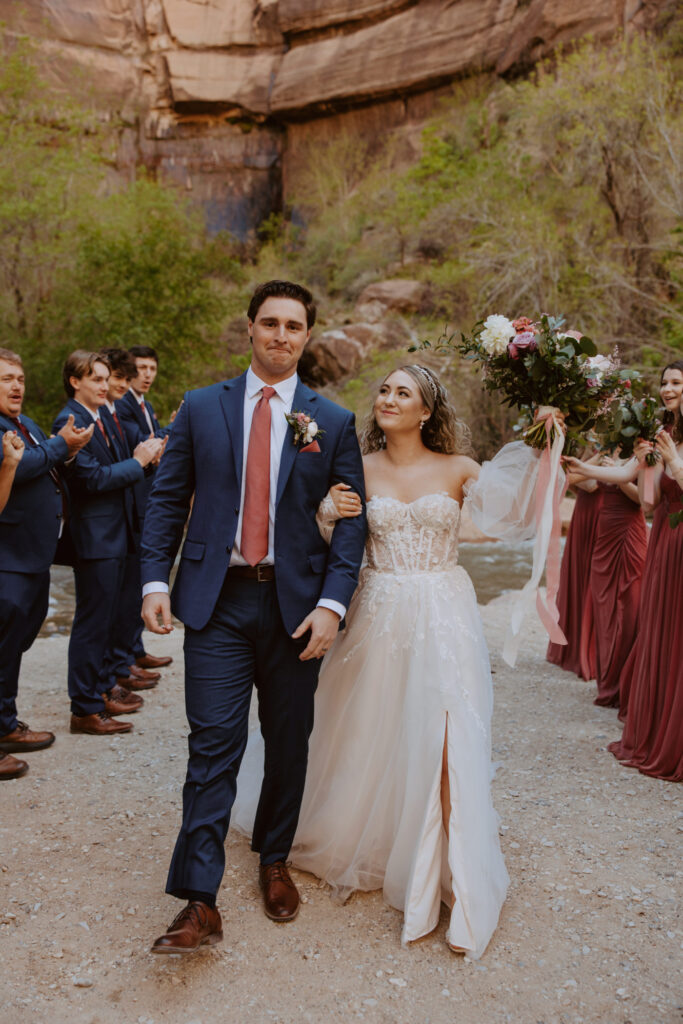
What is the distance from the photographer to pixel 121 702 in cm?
594

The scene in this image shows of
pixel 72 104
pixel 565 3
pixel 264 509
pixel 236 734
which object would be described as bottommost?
pixel 236 734

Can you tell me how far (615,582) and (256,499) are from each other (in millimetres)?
4215

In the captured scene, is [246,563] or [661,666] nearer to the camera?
[246,563]

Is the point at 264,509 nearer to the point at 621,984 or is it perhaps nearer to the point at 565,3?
the point at 621,984

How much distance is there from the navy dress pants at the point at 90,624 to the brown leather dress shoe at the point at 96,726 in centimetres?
5

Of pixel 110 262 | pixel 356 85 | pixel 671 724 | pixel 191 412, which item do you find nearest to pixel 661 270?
pixel 110 262

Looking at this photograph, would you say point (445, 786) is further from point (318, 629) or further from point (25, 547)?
point (25, 547)

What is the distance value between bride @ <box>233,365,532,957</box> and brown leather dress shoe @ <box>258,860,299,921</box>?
207mm

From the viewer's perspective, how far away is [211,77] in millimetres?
39438

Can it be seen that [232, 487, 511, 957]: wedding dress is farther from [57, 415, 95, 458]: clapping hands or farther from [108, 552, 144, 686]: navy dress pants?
[108, 552, 144, 686]: navy dress pants

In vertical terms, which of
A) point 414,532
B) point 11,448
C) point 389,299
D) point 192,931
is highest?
point 389,299

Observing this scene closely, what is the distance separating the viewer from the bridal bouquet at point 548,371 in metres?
3.28

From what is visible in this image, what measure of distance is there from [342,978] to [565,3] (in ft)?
110

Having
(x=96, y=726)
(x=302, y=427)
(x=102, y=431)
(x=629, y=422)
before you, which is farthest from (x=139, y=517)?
(x=629, y=422)
